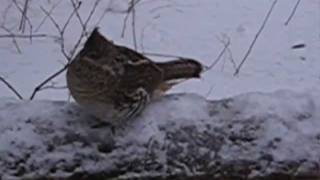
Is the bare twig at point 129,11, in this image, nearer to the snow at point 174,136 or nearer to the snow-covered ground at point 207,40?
the snow-covered ground at point 207,40

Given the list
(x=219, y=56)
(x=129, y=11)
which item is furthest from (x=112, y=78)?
(x=129, y=11)

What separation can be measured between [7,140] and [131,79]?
A: 1.58 ft

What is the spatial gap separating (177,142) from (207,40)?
10.8ft

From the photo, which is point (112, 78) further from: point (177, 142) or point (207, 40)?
point (207, 40)

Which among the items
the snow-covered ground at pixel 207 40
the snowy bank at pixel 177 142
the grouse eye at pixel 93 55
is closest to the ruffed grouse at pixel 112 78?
the grouse eye at pixel 93 55

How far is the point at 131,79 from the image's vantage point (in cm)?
198

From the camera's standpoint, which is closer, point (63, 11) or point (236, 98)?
point (236, 98)

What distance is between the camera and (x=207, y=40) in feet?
15.9

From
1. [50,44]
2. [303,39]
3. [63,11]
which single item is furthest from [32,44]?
[303,39]

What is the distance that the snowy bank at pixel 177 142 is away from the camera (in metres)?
1.52

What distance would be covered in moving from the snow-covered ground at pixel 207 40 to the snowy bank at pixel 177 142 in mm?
2392

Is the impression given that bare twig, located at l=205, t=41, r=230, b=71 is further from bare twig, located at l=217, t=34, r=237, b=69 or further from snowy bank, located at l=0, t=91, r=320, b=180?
snowy bank, located at l=0, t=91, r=320, b=180

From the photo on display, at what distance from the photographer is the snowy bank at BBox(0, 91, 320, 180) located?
1.52 meters

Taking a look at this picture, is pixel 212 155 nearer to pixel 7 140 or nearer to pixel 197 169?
pixel 197 169
